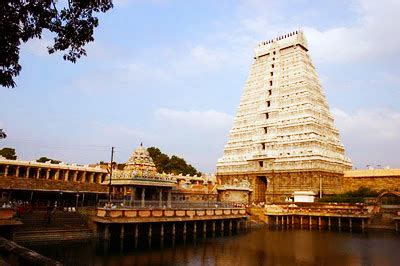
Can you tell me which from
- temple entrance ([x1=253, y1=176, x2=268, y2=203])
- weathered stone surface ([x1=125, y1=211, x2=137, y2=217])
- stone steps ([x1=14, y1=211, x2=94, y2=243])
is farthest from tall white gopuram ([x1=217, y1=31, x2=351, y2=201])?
stone steps ([x1=14, y1=211, x2=94, y2=243])

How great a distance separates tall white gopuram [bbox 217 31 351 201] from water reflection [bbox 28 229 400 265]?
2473cm

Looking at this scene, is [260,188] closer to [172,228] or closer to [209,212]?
[209,212]

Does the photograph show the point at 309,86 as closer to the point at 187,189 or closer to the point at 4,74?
the point at 187,189

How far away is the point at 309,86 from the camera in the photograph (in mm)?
67188

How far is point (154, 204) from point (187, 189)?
17.2 metres

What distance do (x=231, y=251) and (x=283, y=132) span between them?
41350 mm

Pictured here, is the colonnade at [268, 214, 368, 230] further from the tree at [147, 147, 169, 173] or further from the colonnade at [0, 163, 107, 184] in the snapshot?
the tree at [147, 147, 169, 173]

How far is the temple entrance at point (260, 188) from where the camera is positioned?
221 feet

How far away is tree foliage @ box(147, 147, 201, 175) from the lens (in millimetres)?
83750

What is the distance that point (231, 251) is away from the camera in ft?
95.7

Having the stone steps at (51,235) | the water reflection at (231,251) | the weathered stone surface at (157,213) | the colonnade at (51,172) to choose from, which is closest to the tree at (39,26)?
the water reflection at (231,251)

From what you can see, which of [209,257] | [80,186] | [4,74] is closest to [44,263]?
[4,74]

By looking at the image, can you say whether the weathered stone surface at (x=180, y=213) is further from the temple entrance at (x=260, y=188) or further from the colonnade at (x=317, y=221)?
the temple entrance at (x=260, y=188)

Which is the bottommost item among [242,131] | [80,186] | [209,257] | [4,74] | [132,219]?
[209,257]
